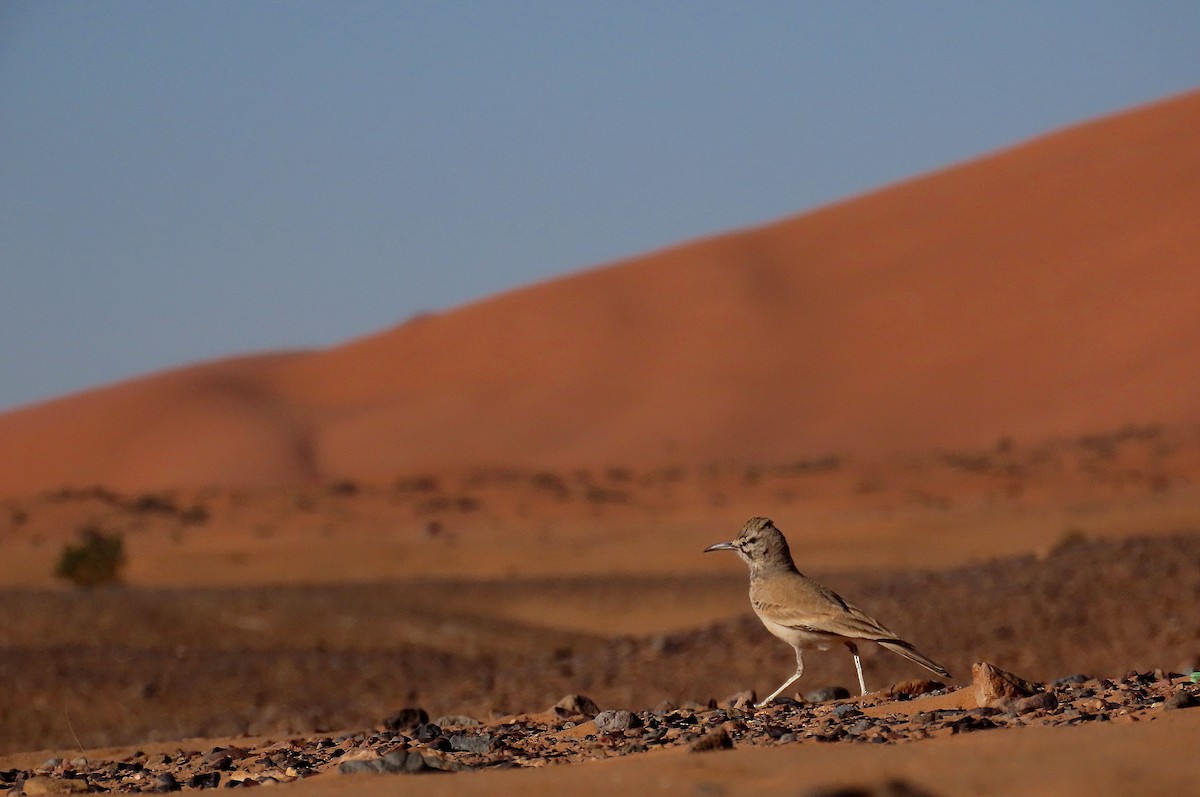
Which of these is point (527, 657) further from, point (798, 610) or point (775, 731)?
point (775, 731)

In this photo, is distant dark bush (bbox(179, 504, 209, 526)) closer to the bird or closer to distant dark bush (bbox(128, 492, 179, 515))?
distant dark bush (bbox(128, 492, 179, 515))

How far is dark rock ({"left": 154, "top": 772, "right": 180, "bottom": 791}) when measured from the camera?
6.93m

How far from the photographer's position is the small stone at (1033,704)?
7.05 m

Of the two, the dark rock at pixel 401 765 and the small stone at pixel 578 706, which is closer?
the dark rock at pixel 401 765

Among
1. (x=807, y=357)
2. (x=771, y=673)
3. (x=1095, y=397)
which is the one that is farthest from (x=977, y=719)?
(x=807, y=357)

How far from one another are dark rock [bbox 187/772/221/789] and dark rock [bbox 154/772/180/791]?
0.06 m

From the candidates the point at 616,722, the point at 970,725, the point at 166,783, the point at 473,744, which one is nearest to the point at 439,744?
the point at 473,744

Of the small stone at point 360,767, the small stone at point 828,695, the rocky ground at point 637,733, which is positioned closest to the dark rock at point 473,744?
the rocky ground at point 637,733

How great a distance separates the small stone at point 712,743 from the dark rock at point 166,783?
2.29m

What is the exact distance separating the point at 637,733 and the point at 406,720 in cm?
257

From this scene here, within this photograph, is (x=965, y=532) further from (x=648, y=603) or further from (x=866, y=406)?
(x=866, y=406)

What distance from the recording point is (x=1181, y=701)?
6910 mm

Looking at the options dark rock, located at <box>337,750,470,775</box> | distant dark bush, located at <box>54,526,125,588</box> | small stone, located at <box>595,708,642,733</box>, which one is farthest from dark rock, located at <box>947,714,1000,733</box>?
distant dark bush, located at <box>54,526,125,588</box>

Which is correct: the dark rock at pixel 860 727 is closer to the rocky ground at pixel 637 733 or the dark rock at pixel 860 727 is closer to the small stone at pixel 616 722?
the rocky ground at pixel 637 733
